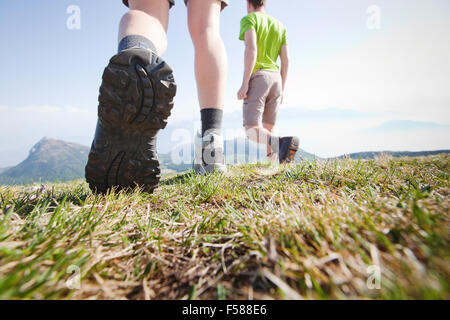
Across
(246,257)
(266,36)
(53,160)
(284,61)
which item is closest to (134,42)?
(246,257)

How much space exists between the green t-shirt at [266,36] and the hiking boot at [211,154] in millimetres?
2827

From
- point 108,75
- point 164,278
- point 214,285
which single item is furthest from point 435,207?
point 108,75

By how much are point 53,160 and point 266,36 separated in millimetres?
198909

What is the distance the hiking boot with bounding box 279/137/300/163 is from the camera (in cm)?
409

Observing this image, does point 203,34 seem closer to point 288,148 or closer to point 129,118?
point 129,118

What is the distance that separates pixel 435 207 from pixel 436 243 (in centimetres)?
24

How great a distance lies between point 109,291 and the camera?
0.65 metres

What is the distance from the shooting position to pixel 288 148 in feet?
13.5

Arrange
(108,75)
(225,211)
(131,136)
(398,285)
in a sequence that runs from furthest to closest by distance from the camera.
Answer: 1. (131,136)
2. (108,75)
3. (225,211)
4. (398,285)

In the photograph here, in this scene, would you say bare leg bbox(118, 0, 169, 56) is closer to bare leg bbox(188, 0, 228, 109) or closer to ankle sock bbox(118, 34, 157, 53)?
ankle sock bbox(118, 34, 157, 53)

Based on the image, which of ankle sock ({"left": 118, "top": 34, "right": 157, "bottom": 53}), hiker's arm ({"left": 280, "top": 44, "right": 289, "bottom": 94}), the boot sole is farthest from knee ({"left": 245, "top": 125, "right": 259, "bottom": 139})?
ankle sock ({"left": 118, "top": 34, "right": 157, "bottom": 53})

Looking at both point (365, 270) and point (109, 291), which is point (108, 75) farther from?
point (365, 270)

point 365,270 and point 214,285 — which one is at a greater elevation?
point 365,270

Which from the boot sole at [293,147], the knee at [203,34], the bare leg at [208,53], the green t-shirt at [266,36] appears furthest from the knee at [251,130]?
the knee at [203,34]
